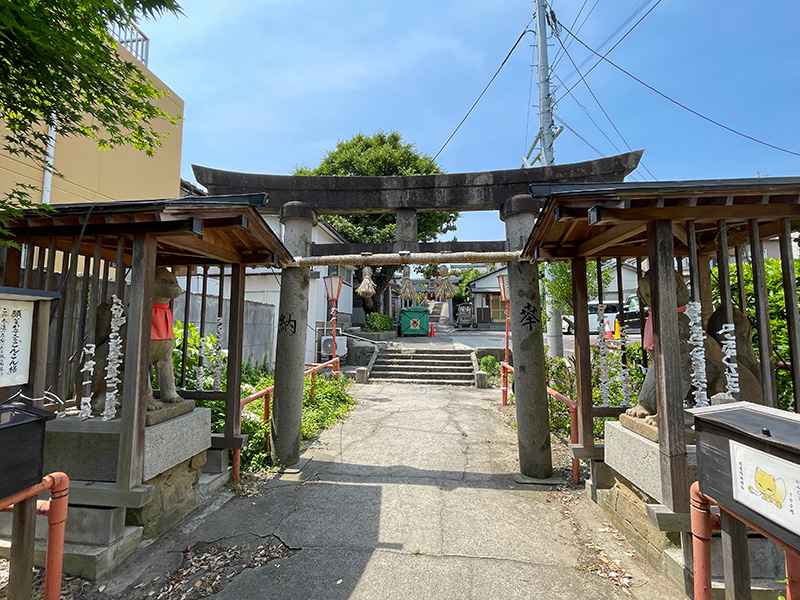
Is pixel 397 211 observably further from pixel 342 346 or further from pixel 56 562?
pixel 342 346

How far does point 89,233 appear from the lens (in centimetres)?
339

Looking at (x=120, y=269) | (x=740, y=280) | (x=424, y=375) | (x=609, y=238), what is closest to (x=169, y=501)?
(x=120, y=269)

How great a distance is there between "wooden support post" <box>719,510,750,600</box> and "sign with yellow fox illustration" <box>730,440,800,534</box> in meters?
0.23

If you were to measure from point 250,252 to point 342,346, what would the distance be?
31.6 ft

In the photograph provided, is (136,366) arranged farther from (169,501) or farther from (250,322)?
(250,322)

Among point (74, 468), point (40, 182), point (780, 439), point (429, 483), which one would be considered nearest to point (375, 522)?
point (429, 483)

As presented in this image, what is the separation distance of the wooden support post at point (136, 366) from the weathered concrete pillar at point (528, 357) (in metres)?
4.18

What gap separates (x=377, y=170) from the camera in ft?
63.6

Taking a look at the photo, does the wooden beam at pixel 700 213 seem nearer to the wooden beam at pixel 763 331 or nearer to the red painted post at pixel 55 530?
the wooden beam at pixel 763 331

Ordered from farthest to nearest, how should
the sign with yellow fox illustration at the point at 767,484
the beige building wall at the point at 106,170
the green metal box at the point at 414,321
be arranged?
1. the green metal box at the point at 414,321
2. the beige building wall at the point at 106,170
3. the sign with yellow fox illustration at the point at 767,484

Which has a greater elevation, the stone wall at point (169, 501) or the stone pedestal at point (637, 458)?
the stone pedestal at point (637, 458)

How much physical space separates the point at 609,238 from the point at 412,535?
3459 mm

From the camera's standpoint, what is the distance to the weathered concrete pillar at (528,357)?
4841 mm

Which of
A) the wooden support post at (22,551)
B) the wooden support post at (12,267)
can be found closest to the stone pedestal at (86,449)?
the wooden support post at (22,551)
